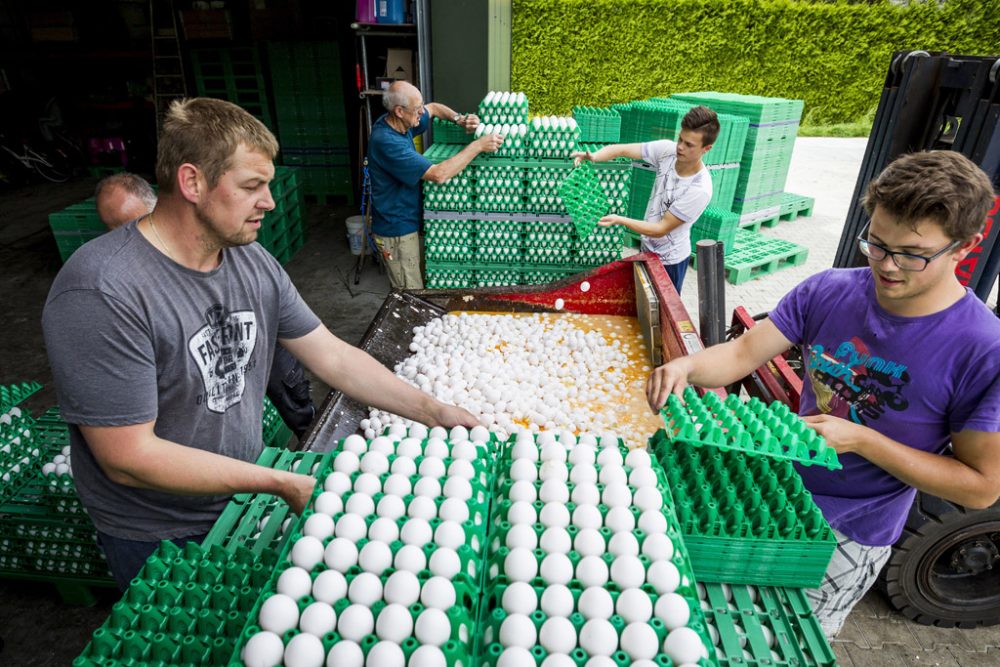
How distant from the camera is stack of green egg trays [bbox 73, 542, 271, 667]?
4.20ft

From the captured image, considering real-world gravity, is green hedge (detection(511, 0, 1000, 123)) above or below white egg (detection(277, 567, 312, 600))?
above

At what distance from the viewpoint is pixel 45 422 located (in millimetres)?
3564

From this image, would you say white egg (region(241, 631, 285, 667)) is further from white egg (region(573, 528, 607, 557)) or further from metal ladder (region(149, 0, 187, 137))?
metal ladder (region(149, 0, 187, 137))

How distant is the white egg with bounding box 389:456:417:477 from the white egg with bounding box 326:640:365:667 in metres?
0.47

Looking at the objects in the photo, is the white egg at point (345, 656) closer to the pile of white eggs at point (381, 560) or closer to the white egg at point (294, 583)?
the pile of white eggs at point (381, 560)

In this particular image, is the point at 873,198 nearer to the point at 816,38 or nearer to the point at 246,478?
the point at 246,478

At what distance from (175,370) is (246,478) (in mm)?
415

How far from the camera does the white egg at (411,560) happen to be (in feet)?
4.25

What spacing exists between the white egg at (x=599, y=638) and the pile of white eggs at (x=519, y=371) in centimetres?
205

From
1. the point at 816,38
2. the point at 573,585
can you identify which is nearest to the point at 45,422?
the point at 573,585

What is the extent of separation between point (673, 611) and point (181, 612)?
1149 millimetres

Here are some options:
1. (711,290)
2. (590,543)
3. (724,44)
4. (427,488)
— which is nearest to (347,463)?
(427,488)

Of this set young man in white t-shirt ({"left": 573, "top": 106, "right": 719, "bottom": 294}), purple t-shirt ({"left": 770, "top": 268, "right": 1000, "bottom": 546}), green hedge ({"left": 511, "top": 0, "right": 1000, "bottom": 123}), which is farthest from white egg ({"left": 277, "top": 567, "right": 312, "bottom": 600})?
green hedge ({"left": 511, "top": 0, "right": 1000, "bottom": 123})

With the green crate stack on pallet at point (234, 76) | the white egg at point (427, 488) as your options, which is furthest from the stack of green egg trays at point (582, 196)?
the green crate stack on pallet at point (234, 76)
